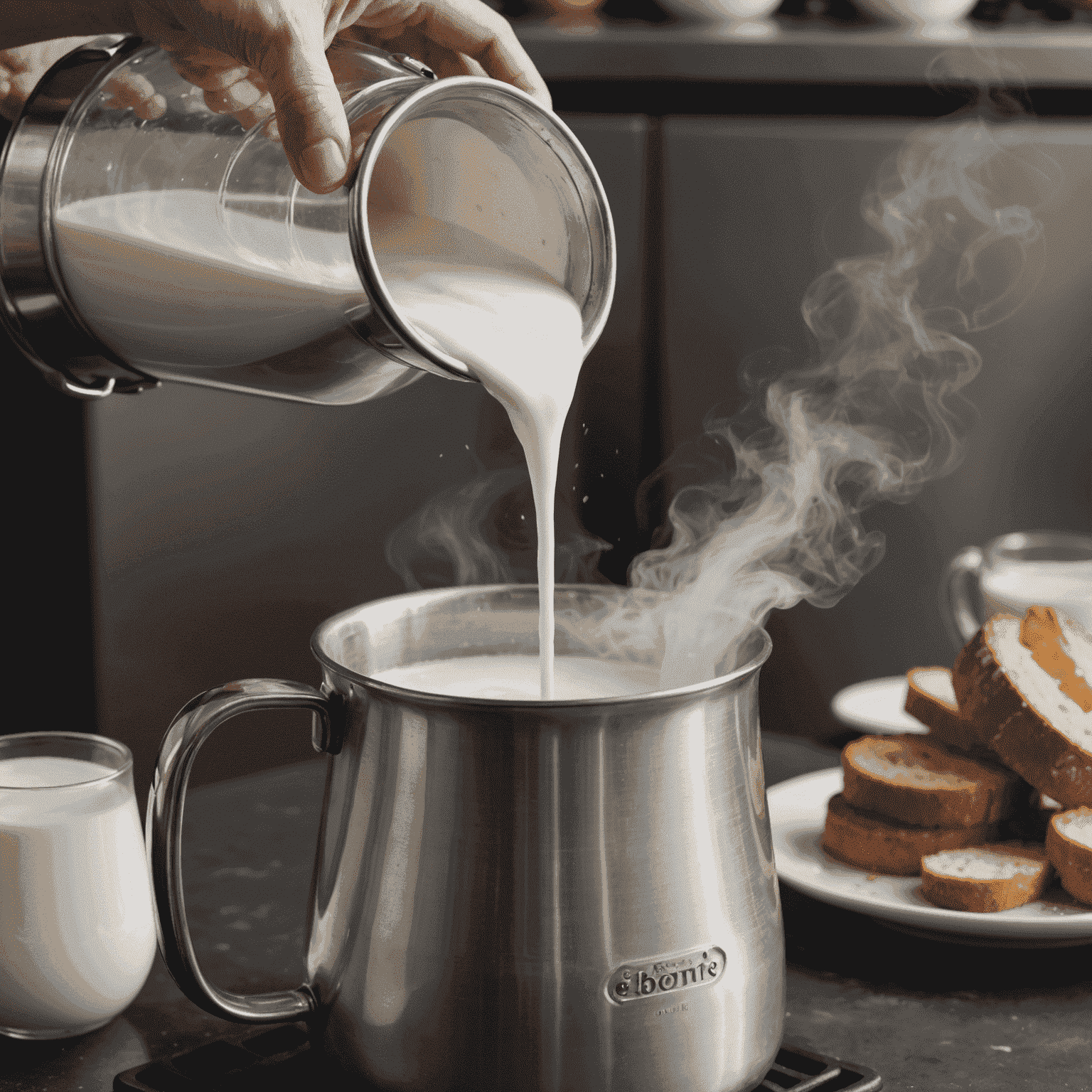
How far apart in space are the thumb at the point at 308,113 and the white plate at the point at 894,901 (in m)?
0.51

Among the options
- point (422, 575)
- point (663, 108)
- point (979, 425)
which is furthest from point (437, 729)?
point (979, 425)

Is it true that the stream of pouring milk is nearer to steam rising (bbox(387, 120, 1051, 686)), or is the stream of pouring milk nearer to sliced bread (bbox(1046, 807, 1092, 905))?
Answer: sliced bread (bbox(1046, 807, 1092, 905))

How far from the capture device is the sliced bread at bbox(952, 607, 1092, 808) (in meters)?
1.06

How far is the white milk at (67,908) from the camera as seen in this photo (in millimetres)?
838

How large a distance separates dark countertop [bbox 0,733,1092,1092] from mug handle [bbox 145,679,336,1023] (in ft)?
0.42

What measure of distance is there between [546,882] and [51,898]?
329 mm

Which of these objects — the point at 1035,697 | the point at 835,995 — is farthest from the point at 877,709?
the point at 835,995

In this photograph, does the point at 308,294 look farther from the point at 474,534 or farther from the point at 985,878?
the point at 474,534

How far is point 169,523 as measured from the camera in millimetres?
1839

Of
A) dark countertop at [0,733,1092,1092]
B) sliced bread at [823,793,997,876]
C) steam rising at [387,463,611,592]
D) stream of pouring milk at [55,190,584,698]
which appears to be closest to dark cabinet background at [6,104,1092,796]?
steam rising at [387,463,611,592]

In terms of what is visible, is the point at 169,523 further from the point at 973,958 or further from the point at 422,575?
the point at 973,958

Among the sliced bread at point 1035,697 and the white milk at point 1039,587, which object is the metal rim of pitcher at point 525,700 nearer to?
the sliced bread at point 1035,697

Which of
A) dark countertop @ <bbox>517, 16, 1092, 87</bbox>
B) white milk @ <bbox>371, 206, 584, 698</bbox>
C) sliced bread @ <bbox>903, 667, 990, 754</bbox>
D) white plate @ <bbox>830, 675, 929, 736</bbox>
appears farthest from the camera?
dark countertop @ <bbox>517, 16, 1092, 87</bbox>

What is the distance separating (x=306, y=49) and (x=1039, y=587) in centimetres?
107
